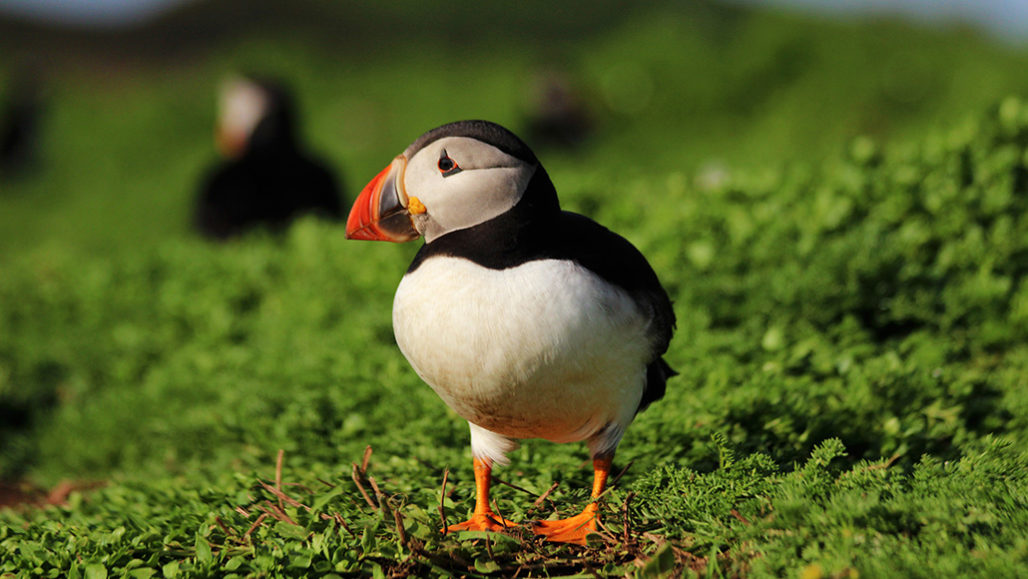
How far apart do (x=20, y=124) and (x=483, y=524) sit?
17.4 meters

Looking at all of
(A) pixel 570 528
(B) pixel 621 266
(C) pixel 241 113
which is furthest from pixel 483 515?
(C) pixel 241 113

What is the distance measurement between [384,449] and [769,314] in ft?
6.75

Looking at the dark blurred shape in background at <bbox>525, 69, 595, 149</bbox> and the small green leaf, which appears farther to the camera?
the dark blurred shape in background at <bbox>525, 69, 595, 149</bbox>

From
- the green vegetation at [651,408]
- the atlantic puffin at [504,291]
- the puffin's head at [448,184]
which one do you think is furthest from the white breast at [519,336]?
the green vegetation at [651,408]

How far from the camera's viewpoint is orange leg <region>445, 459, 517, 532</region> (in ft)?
9.21

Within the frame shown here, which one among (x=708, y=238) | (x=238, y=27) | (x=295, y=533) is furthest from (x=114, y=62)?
(x=295, y=533)

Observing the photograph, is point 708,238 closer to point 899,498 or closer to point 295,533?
point 899,498

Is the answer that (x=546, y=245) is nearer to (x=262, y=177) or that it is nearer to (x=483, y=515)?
(x=483, y=515)

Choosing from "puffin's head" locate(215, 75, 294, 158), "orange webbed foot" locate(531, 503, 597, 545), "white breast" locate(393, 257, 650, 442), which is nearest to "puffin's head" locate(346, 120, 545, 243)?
"white breast" locate(393, 257, 650, 442)

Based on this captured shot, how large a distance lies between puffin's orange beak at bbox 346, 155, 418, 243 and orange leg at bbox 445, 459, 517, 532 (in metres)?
0.81

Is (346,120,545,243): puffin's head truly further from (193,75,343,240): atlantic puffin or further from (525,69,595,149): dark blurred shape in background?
(525,69,595,149): dark blurred shape in background

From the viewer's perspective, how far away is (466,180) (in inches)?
101

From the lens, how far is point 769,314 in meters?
4.70

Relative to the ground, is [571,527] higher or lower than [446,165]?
lower
